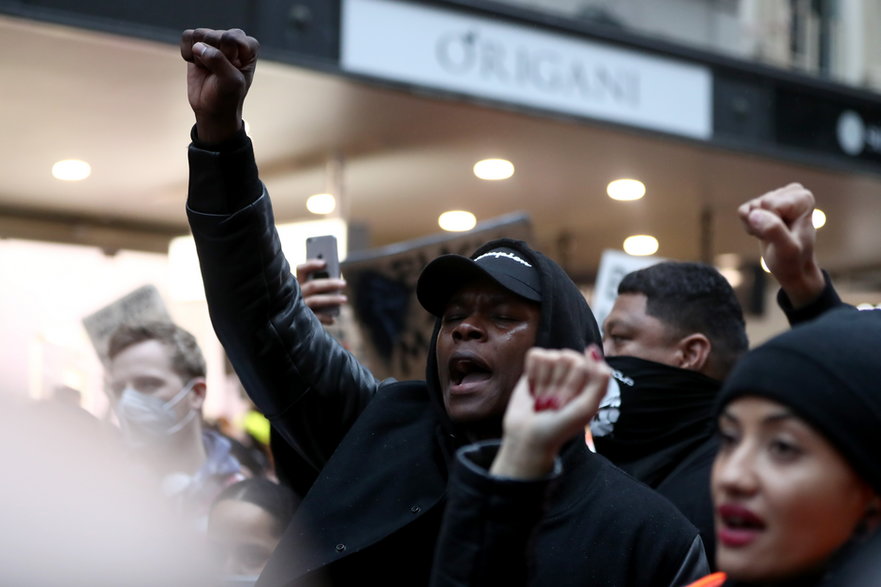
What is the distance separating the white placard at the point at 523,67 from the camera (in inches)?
309

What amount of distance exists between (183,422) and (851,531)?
2.70 m

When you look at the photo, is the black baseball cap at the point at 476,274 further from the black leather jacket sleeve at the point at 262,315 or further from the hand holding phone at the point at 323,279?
Answer: the hand holding phone at the point at 323,279

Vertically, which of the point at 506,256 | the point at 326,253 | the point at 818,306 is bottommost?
the point at 818,306

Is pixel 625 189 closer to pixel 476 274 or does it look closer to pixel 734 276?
pixel 734 276

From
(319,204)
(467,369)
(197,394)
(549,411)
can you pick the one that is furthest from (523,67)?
(549,411)

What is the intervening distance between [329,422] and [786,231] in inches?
37.2

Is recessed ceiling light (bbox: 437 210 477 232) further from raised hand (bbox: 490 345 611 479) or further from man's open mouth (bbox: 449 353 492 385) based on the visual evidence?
raised hand (bbox: 490 345 611 479)

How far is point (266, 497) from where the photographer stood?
143 inches

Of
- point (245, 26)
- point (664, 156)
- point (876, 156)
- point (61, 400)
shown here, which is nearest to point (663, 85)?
point (664, 156)

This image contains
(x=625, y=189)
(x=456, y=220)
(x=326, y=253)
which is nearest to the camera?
(x=326, y=253)

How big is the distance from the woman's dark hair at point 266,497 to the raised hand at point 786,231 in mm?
1668

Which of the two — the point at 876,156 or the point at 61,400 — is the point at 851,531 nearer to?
the point at 61,400

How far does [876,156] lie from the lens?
10508 mm

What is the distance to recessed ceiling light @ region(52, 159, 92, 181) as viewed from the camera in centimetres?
986
